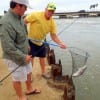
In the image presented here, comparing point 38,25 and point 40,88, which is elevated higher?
point 38,25

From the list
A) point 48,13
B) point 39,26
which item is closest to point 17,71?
point 39,26

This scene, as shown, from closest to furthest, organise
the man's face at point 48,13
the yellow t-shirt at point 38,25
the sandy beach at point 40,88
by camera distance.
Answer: the sandy beach at point 40,88
the man's face at point 48,13
the yellow t-shirt at point 38,25

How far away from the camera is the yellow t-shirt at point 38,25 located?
678 centimetres

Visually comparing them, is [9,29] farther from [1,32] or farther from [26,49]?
[26,49]

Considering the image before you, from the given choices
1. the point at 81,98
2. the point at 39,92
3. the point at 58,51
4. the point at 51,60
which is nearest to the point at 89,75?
the point at 51,60

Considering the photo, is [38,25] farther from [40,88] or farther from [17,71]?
[17,71]

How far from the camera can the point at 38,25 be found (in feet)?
22.3

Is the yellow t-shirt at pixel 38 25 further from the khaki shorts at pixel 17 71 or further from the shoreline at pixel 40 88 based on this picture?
the khaki shorts at pixel 17 71

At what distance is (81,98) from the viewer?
8.43 meters

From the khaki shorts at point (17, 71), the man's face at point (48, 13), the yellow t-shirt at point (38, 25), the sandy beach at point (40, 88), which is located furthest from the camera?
the yellow t-shirt at point (38, 25)

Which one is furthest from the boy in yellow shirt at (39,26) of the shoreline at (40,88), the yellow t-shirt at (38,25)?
the shoreline at (40,88)

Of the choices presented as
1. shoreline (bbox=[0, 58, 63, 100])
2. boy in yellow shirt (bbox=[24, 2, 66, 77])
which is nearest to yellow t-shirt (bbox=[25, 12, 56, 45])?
boy in yellow shirt (bbox=[24, 2, 66, 77])

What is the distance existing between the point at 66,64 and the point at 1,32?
311 inches

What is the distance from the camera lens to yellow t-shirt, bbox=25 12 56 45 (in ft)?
22.2
